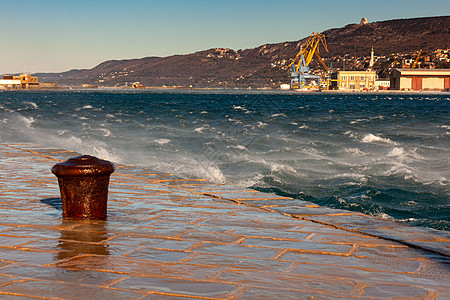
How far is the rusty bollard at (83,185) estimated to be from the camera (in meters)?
5.22

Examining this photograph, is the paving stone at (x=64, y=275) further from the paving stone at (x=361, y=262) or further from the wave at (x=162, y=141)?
the wave at (x=162, y=141)

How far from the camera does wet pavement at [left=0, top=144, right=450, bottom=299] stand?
132 inches

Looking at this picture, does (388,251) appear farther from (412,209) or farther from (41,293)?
(412,209)

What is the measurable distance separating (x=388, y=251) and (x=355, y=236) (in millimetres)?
527

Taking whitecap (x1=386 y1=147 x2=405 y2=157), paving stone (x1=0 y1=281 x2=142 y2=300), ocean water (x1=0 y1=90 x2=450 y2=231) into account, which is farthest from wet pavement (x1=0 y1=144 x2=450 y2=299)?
whitecap (x1=386 y1=147 x2=405 y2=157)

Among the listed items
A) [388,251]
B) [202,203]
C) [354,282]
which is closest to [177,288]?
[354,282]

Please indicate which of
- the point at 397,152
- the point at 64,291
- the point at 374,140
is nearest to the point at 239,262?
the point at 64,291

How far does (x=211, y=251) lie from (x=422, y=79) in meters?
165

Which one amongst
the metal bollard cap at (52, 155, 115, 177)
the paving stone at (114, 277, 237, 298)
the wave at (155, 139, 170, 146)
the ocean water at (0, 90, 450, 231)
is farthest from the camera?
the wave at (155, 139, 170, 146)

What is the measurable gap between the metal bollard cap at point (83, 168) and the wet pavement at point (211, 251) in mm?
471

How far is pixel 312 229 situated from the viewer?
17.3 feet

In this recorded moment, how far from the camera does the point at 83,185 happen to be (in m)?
5.30

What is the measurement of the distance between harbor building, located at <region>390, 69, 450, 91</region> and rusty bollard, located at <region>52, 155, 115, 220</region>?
160545mm

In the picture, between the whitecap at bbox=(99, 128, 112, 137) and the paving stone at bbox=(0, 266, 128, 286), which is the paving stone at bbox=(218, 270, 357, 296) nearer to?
the paving stone at bbox=(0, 266, 128, 286)
